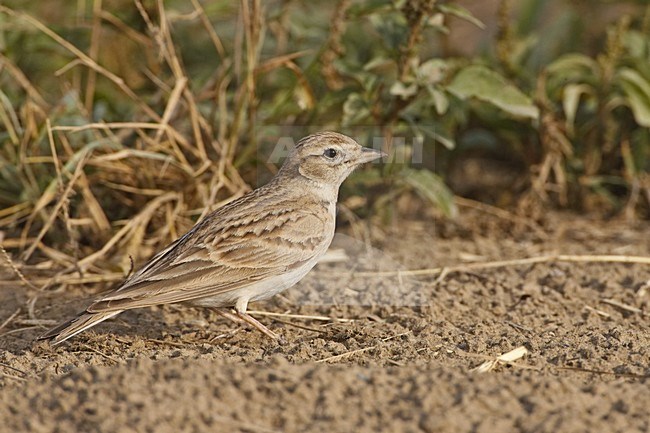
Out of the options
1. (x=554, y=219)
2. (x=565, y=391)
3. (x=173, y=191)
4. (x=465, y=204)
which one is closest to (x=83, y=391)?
(x=565, y=391)

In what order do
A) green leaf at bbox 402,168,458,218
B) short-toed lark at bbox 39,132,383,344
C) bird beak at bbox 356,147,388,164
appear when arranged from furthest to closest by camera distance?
green leaf at bbox 402,168,458,218 < bird beak at bbox 356,147,388,164 < short-toed lark at bbox 39,132,383,344

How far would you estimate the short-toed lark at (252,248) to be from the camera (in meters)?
4.96

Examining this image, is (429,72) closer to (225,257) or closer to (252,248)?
(252,248)

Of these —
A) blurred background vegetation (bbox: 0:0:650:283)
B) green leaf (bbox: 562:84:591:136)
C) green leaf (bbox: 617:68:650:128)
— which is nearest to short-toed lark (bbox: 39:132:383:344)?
blurred background vegetation (bbox: 0:0:650:283)

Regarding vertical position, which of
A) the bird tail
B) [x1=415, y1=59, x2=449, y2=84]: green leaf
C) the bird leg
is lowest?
the bird leg

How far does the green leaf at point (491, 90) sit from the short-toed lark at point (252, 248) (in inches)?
44.8

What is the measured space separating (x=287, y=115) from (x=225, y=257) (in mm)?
2078

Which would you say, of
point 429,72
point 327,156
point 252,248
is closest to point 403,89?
point 429,72

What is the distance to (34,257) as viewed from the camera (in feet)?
22.0

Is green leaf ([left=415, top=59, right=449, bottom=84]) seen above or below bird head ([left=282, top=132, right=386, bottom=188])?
above

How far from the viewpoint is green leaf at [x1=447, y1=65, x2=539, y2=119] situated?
6.57 metres

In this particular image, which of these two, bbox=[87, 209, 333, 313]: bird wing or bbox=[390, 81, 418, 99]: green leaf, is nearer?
bbox=[87, 209, 333, 313]: bird wing

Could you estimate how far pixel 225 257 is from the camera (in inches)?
206

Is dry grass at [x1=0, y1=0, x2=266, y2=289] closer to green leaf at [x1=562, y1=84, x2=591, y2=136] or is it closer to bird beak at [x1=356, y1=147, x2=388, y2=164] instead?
bird beak at [x1=356, y1=147, x2=388, y2=164]
